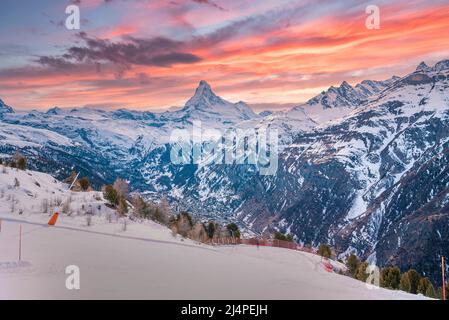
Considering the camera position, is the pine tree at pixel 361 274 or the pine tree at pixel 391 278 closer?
the pine tree at pixel 361 274

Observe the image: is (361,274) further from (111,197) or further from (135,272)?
(135,272)

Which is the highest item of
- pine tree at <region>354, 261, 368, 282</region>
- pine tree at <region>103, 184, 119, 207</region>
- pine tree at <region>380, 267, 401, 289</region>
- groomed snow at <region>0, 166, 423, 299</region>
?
pine tree at <region>103, 184, 119, 207</region>

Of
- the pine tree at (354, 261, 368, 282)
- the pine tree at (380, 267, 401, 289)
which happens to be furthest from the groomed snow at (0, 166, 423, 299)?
the pine tree at (380, 267, 401, 289)

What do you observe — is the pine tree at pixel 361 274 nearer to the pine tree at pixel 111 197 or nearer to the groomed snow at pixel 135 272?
the pine tree at pixel 111 197

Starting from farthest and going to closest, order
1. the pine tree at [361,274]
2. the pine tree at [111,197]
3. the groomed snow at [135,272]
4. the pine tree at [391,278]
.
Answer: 1. the pine tree at [391,278]
2. the pine tree at [361,274]
3. the pine tree at [111,197]
4. the groomed snow at [135,272]

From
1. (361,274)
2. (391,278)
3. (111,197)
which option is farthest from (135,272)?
(391,278)

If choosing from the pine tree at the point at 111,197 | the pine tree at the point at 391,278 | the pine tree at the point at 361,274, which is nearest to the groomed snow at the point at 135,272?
the pine tree at the point at 111,197

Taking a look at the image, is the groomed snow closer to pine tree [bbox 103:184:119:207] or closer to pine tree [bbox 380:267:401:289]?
pine tree [bbox 103:184:119:207]

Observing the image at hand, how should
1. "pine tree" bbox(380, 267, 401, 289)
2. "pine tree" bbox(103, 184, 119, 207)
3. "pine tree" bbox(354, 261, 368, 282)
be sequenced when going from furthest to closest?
"pine tree" bbox(380, 267, 401, 289) < "pine tree" bbox(354, 261, 368, 282) < "pine tree" bbox(103, 184, 119, 207)

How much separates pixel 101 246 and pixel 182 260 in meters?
4.42
